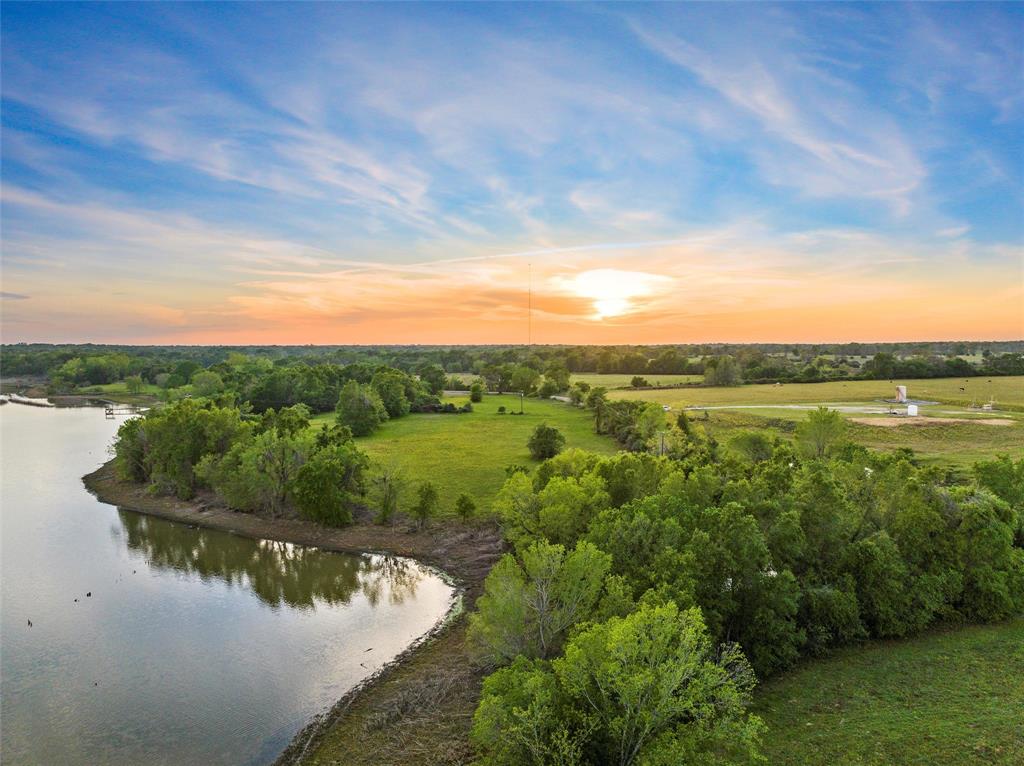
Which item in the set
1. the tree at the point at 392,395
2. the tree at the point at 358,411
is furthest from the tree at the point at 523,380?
the tree at the point at 358,411

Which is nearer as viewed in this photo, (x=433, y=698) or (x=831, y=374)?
(x=433, y=698)

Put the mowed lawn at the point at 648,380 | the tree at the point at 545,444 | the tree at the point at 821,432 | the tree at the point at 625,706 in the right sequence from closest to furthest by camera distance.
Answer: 1. the tree at the point at 625,706
2. the tree at the point at 821,432
3. the tree at the point at 545,444
4. the mowed lawn at the point at 648,380

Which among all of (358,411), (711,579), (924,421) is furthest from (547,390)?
(711,579)

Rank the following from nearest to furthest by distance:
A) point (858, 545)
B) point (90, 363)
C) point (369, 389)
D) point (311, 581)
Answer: point (858, 545)
point (311, 581)
point (369, 389)
point (90, 363)

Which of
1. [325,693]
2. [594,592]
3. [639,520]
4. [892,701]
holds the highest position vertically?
[639,520]

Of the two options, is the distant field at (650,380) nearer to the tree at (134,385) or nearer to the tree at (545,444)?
the tree at (545,444)

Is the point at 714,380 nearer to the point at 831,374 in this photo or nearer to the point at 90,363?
the point at 831,374

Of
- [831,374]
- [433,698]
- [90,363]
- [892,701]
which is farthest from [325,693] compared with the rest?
[90,363]

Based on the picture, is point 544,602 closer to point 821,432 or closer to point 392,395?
point 821,432

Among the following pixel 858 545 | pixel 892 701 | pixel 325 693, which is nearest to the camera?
pixel 892 701
